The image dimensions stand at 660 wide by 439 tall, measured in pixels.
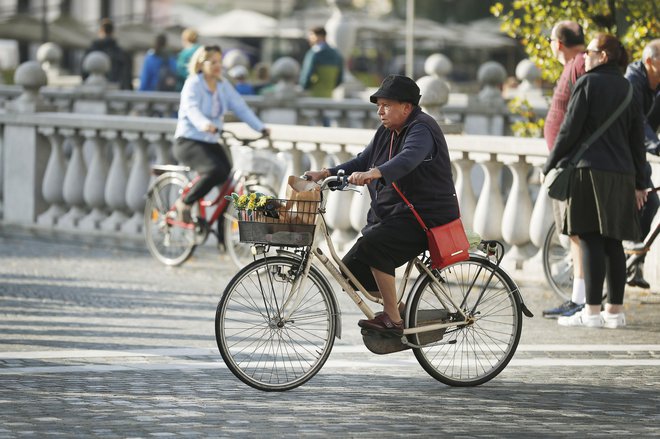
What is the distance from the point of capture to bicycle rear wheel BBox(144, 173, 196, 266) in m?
13.8

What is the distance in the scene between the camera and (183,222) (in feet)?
45.1

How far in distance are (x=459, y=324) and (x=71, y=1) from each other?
48.6 meters

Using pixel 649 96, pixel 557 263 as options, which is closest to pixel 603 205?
pixel 649 96

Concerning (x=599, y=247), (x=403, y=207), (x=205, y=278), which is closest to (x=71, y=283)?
(x=205, y=278)

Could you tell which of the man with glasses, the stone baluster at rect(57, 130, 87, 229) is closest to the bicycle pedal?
the man with glasses

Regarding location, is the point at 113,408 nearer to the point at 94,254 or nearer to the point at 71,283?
the point at 71,283

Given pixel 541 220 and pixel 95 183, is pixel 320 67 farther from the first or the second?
pixel 541 220

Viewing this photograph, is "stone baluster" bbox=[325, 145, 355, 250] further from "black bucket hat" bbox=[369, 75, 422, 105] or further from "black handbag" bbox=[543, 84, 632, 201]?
"black bucket hat" bbox=[369, 75, 422, 105]

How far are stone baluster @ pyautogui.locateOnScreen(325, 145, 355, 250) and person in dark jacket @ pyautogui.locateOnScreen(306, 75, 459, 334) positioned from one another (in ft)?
18.4

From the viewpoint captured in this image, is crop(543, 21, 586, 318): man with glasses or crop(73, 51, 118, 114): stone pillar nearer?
crop(543, 21, 586, 318): man with glasses

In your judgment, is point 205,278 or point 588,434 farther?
point 205,278

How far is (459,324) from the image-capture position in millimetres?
8422

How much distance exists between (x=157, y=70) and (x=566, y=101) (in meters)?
15.2

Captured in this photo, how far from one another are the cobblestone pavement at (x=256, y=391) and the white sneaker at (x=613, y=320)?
6cm
